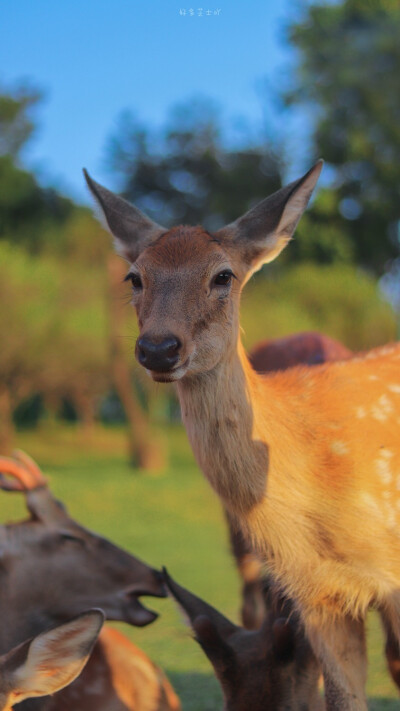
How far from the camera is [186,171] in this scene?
114ft

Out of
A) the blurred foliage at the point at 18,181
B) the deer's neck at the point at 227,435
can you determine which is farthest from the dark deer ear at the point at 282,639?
the blurred foliage at the point at 18,181

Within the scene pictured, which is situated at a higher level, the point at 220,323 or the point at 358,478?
the point at 220,323

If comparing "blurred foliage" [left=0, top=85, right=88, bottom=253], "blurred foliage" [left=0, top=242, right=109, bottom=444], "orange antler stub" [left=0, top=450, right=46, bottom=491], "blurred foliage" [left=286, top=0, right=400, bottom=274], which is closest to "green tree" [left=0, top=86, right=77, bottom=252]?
"blurred foliage" [left=0, top=85, right=88, bottom=253]

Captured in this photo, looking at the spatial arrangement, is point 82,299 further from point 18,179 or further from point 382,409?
point 382,409

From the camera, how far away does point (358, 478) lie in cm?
352

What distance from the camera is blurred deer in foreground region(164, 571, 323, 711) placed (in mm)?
3637

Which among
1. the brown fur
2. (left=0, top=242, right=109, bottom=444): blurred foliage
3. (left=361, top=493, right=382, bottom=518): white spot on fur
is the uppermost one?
(left=0, top=242, right=109, bottom=444): blurred foliage

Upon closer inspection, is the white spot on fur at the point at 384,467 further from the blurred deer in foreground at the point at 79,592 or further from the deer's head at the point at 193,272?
the blurred deer in foreground at the point at 79,592

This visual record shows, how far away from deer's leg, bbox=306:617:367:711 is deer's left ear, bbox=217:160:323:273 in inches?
64.0

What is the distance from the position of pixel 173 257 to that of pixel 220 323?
335mm

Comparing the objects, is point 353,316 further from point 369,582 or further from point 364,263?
point 369,582

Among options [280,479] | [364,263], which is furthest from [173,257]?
[364,263]

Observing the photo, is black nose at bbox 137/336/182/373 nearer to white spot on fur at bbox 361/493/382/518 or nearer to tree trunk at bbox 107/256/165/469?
white spot on fur at bbox 361/493/382/518

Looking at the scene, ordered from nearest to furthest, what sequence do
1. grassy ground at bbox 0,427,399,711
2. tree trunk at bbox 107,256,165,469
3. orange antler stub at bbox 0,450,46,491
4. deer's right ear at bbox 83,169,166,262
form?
deer's right ear at bbox 83,169,166,262 → orange antler stub at bbox 0,450,46,491 → grassy ground at bbox 0,427,399,711 → tree trunk at bbox 107,256,165,469
